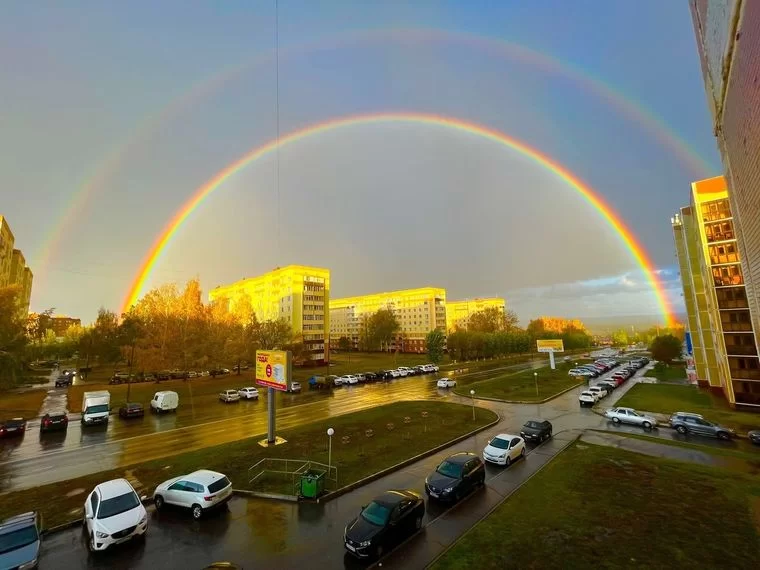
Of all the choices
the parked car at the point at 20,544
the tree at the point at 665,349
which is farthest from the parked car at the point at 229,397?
the tree at the point at 665,349

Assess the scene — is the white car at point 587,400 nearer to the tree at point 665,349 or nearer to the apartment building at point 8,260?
the tree at point 665,349

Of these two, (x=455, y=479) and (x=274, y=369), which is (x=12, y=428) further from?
(x=455, y=479)

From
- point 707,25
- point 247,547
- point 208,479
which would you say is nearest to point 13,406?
point 208,479

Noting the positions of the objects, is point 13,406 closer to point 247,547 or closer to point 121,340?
point 121,340

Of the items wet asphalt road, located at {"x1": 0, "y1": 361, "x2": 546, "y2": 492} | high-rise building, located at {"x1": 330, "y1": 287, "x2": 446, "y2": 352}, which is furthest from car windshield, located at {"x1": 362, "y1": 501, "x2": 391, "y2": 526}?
high-rise building, located at {"x1": 330, "y1": 287, "x2": 446, "y2": 352}

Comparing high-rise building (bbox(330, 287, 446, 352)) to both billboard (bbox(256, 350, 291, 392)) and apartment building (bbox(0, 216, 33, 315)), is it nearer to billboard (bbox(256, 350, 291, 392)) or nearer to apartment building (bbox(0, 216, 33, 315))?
apartment building (bbox(0, 216, 33, 315))

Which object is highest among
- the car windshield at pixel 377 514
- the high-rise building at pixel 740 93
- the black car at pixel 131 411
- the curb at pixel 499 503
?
the high-rise building at pixel 740 93

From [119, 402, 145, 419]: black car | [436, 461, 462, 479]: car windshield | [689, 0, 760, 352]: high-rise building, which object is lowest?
[119, 402, 145, 419]: black car
